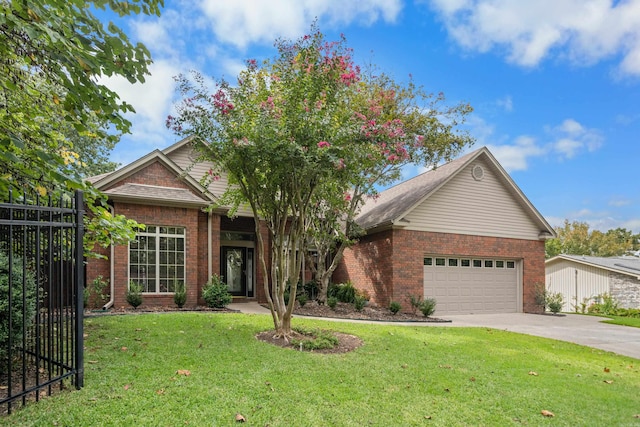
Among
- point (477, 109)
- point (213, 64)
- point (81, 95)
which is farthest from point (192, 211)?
point (477, 109)

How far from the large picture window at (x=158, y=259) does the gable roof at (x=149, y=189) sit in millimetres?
993

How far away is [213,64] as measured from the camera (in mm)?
9336

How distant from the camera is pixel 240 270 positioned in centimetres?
1590

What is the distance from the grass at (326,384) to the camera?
152 inches

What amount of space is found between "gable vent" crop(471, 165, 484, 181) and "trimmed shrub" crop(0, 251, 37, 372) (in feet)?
47.9

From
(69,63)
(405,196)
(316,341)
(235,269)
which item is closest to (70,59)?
(69,63)

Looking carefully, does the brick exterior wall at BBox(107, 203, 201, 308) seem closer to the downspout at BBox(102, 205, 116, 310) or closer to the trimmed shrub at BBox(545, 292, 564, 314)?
the downspout at BBox(102, 205, 116, 310)

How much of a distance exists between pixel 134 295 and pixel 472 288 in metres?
11.9

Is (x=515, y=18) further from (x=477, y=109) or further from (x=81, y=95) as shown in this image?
(x=81, y=95)

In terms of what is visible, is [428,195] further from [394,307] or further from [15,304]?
[15,304]

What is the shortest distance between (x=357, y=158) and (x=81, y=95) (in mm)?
4151

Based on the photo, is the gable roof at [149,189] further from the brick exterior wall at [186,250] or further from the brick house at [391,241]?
the brick exterior wall at [186,250]

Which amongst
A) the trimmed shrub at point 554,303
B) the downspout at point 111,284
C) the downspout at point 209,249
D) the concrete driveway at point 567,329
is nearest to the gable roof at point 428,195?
the trimmed shrub at point 554,303

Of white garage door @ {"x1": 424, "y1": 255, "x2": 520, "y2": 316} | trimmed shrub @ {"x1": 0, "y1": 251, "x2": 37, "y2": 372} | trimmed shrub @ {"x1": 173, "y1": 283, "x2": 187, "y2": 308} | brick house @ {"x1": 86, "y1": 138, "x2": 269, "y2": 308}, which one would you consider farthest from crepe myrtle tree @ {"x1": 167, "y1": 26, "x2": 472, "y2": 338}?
white garage door @ {"x1": 424, "y1": 255, "x2": 520, "y2": 316}
